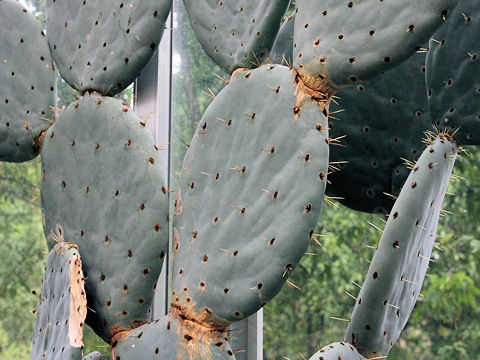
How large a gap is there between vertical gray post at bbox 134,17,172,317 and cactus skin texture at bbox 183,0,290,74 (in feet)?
1.76

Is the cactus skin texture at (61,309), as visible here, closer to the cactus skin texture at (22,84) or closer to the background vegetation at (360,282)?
the cactus skin texture at (22,84)


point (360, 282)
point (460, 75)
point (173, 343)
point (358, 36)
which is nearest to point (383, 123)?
point (460, 75)

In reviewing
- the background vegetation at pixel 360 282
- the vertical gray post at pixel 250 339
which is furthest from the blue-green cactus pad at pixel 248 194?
the background vegetation at pixel 360 282

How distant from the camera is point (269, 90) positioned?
1112 millimetres

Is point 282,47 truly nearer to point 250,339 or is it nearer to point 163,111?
point 163,111

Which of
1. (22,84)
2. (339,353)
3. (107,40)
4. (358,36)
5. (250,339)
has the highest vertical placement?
(358,36)

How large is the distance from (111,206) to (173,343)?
0.29 m

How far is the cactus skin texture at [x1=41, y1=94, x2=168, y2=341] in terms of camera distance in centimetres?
126

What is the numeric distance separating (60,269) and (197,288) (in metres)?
0.32

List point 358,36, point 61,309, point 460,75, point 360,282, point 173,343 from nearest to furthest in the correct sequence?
1. point 358,36
2. point 173,343
3. point 61,309
4. point 460,75
5. point 360,282

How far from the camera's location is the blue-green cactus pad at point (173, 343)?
1113mm

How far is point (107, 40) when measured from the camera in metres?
1.40

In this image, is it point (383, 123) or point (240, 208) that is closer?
point (240, 208)

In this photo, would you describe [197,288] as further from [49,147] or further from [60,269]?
[49,147]
